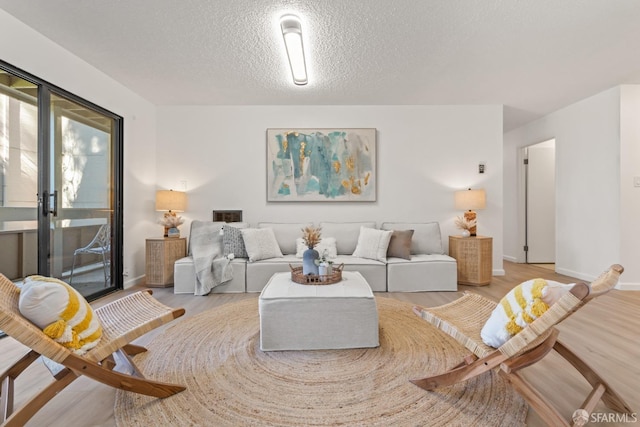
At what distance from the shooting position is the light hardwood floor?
1.41m

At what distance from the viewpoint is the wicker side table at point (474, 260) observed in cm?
377

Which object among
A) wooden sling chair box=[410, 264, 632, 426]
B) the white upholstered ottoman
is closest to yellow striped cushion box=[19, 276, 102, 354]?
the white upholstered ottoman

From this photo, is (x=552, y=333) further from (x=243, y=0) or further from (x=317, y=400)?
(x=243, y=0)

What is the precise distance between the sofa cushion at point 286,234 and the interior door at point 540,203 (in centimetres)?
422

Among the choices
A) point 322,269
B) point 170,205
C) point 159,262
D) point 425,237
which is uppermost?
point 170,205

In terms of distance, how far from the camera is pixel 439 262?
11.8 feet

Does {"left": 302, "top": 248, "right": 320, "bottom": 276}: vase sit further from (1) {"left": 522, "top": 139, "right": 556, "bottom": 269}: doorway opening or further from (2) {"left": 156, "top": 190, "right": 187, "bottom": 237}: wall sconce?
(1) {"left": 522, "top": 139, "right": 556, "bottom": 269}: doorway opening

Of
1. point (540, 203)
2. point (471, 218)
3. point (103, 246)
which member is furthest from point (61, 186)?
point (540, 203)

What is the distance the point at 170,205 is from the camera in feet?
12.9

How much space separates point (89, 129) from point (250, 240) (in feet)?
7.20

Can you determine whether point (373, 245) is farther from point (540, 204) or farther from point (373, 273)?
point (540, 204)

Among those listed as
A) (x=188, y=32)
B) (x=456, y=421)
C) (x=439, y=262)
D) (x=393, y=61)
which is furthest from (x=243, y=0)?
(x=439, y=262)

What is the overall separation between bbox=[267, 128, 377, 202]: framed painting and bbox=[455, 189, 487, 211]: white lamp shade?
3.96ft

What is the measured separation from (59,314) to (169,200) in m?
2.86
